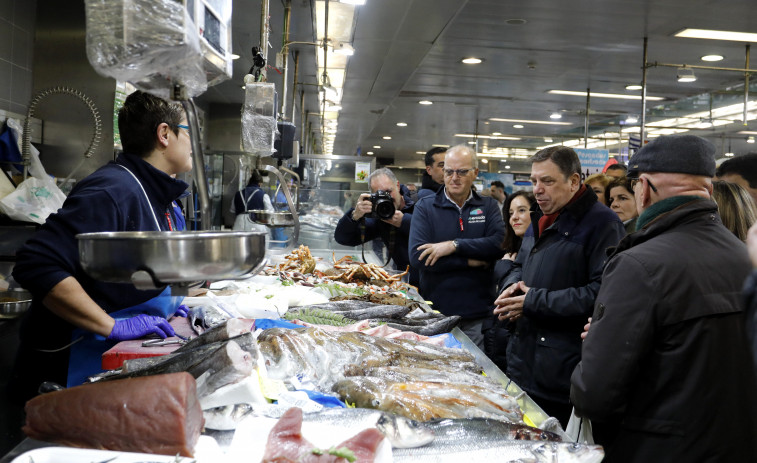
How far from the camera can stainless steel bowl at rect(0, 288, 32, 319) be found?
427cm

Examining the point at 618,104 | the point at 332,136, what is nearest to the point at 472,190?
the point at 618,104

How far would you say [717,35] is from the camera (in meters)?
7.71

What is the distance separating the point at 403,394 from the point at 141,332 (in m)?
1.11

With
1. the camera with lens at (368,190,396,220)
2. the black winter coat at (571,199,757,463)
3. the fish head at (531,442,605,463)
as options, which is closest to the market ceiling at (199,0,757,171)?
the camera with lens at (368,190,396,220)

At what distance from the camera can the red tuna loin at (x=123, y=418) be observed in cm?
146

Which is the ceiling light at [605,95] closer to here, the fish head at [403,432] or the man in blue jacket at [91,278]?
the man in blue jacket at [91,278]

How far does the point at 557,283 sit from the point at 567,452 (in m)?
1.77

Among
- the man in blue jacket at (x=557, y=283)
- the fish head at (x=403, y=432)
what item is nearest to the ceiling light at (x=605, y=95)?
the man in blue jacket at (x=557, y=283)

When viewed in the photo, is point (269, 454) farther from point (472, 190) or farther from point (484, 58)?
point (484, 58)

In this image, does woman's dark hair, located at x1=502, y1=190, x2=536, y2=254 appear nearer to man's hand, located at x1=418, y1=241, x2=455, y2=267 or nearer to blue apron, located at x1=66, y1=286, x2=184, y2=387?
man's hand, located at x1=418, y1=241, x2=455, y2=267

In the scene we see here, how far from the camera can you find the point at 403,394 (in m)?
2.07

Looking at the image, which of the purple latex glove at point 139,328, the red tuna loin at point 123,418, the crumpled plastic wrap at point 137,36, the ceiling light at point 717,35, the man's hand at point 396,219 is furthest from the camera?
the ceiling light at point 717,35

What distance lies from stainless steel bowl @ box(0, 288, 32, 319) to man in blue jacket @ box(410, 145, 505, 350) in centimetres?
297

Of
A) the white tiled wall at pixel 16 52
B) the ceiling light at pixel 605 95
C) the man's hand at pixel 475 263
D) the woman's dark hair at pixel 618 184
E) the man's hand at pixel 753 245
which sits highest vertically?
the ceiling light at pixel 605 95
